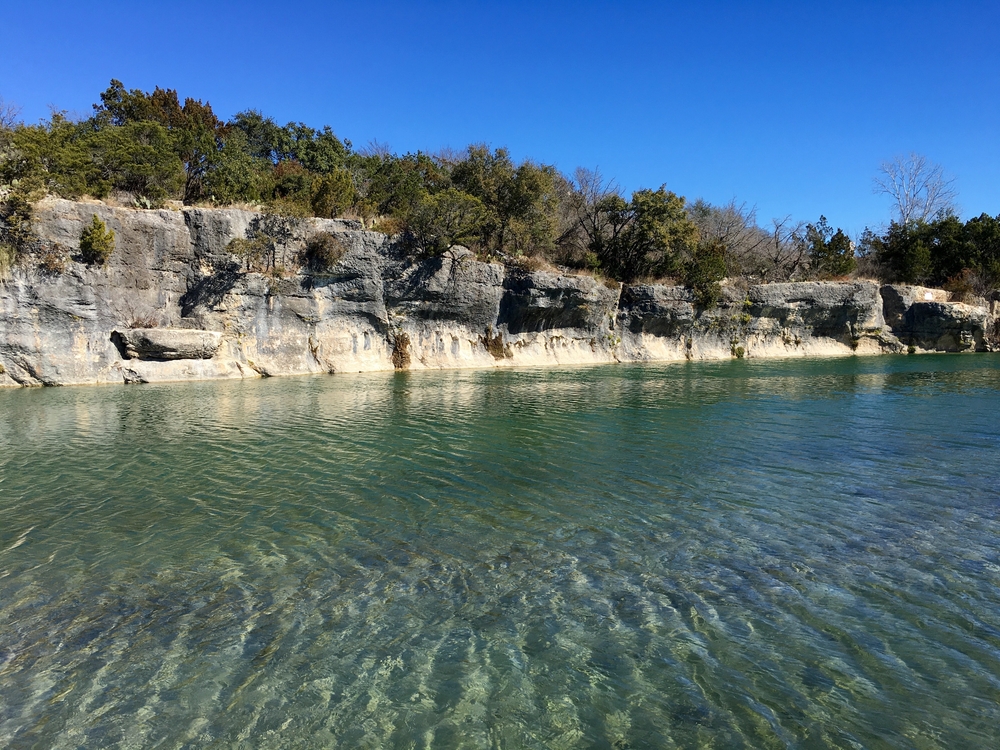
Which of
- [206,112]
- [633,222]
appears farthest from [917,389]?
[206,112]

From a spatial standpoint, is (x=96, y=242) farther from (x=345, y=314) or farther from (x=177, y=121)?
(x=177, y=121)

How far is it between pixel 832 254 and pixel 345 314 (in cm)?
3622

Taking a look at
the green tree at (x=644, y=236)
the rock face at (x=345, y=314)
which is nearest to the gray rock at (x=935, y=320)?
the rock face at (x=345, y=314)

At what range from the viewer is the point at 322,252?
1110 inches

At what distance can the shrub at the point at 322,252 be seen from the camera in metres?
28.1

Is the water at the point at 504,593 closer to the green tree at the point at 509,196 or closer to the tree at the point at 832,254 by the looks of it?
the green tree at the point at 509,196

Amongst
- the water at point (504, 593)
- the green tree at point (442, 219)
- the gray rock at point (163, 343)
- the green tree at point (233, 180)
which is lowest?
the water at point (504, 593)

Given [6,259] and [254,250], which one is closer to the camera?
[6,259]

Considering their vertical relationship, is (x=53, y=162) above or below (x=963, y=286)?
above

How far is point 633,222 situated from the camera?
132ft

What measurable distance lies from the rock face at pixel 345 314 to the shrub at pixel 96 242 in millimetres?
323

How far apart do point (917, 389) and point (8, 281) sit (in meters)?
30.6

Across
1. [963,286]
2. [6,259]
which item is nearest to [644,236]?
[963,286]

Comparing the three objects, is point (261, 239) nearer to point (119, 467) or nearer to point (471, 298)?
point (471, 298)
